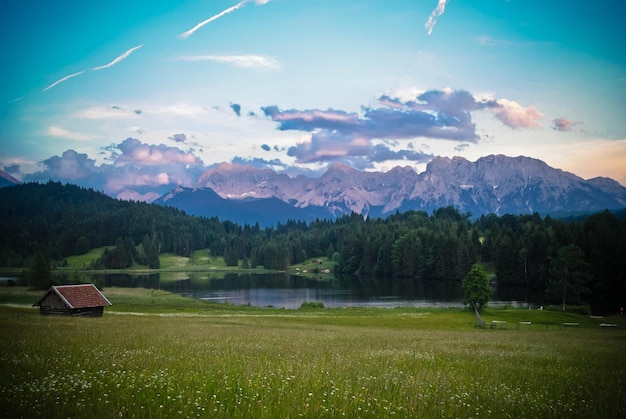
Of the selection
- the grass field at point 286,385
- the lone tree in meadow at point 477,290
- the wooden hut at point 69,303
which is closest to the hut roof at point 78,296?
the wooden hut at point 69,303

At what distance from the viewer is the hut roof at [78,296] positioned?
54469 mm

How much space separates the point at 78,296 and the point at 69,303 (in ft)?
6.73

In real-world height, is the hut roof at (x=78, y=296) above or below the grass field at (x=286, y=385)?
below

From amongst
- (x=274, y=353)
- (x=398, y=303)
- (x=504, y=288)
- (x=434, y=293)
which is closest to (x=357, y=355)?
(x=274, y=353)

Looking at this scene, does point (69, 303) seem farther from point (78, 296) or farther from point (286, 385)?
point (286, 385)

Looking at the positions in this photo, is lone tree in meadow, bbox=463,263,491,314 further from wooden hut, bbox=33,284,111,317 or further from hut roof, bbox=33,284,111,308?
wooden hut, bbox=33,284,111,317

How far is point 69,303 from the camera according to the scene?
177 feet

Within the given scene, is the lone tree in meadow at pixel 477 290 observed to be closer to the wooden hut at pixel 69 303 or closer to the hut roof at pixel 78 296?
the hut roof at pixel 78 296

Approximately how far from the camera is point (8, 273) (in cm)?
13238

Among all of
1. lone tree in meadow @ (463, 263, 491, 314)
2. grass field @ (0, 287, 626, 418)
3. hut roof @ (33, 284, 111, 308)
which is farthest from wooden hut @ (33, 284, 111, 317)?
lone tree in meadow @ (463, 263, 491, 314)

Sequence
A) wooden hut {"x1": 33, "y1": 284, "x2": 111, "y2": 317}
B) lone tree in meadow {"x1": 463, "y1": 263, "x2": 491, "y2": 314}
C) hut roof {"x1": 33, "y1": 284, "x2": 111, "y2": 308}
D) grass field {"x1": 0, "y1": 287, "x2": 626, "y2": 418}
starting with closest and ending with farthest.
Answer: grass field {"x1": 0, "y1": 287, "x2": 626, "y2": 418} < wooden hut {"x1": 33, "y1": 284, "x2": 111, "y2": 317} < hut roof {"x1": 33, "y1": 284, "x2": 111, "y2": 308} < lone tree in meadow {"x1": 463, "y1": 263, "x2": 491, "y2": 314}

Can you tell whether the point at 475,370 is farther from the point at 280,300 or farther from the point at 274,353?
the point at 280,300

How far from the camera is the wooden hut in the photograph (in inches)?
2130

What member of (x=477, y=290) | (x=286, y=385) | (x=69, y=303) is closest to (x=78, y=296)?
(x=69, y=303)
